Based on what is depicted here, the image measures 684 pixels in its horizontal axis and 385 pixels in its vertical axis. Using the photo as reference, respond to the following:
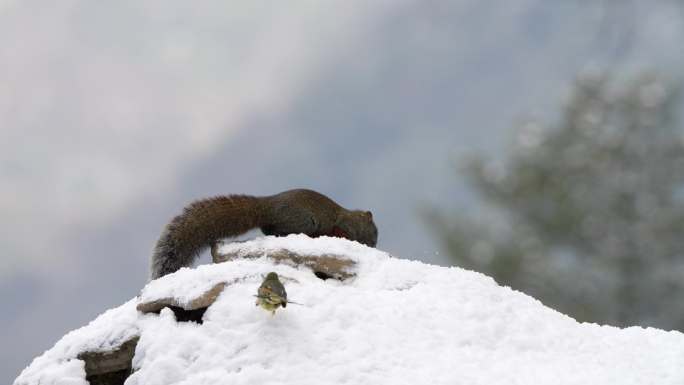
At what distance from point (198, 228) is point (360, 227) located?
167cm

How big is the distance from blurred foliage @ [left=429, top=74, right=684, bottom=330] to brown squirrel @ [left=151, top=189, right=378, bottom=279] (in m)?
6.18

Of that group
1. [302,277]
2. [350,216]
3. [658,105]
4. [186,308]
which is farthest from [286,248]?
[658,105]

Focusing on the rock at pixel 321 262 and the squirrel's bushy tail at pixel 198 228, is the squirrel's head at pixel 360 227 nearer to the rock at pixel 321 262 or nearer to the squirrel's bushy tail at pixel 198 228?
the squirrel's bushy tail at pixel 198 228

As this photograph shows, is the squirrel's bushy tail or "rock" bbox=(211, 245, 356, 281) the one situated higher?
the squirrel's bushy tail

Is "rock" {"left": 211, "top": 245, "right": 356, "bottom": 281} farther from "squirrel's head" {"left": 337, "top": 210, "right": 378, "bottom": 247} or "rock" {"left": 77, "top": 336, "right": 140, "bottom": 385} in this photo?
"squirrel's head" {"left": 337, "top": 210, "right": 378, "bottom": 247}

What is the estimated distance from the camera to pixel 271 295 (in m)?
4.48

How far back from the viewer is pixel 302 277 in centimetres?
534

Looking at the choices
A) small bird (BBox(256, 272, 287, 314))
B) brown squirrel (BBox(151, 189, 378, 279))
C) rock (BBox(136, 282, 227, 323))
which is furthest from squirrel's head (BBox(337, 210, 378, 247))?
small bird (BBox(256, 272, 287, 314))

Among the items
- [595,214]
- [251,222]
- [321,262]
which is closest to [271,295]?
[321,262]

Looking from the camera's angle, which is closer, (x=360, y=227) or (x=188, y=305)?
(x=188, y=305)

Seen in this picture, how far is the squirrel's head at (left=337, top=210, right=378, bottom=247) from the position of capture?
23.8ft

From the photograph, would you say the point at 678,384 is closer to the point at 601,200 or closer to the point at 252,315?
the point at 252,315

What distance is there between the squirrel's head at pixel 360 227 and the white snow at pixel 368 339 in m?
1.63

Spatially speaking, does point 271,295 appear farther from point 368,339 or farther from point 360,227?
point 360,227
